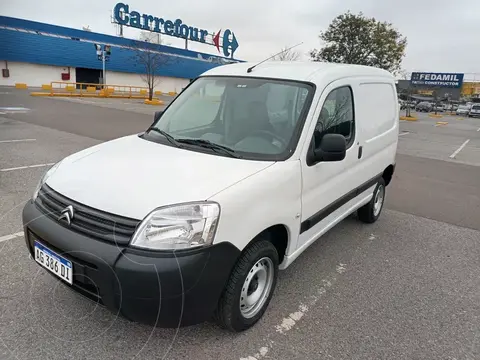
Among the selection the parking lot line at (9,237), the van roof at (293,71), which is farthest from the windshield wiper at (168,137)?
the parking lot line at (9,237)

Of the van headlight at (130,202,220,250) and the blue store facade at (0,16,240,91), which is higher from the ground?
the blue store facade at (0,16,240,91)

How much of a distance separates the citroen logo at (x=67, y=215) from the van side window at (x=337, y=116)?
1.82 metres

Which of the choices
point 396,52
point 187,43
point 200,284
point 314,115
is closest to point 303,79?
point 314,115

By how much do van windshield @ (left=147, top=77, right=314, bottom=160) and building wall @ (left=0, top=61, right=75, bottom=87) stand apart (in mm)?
40479

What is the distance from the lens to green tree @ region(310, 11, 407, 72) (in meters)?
23.2

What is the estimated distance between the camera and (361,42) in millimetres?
23375

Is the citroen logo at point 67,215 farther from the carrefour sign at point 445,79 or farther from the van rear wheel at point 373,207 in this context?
the carrefour sign at point 445,79

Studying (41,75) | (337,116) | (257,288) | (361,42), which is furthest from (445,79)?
(257,288)

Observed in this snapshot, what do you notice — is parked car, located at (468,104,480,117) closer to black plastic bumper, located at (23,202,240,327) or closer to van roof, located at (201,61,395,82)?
van roof, located at (201,61,395,82)

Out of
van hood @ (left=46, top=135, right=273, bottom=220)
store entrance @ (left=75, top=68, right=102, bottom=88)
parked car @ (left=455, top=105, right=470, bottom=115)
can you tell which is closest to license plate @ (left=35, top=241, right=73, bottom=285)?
van hood @ (left=46, top=135, right=273, bottom=220)

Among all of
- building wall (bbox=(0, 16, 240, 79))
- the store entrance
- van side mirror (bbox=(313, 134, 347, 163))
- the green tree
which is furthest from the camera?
the store entrance

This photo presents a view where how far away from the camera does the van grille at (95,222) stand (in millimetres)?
1965

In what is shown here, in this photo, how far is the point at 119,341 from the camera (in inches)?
92.0

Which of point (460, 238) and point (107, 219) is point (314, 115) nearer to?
point (107, 219)
